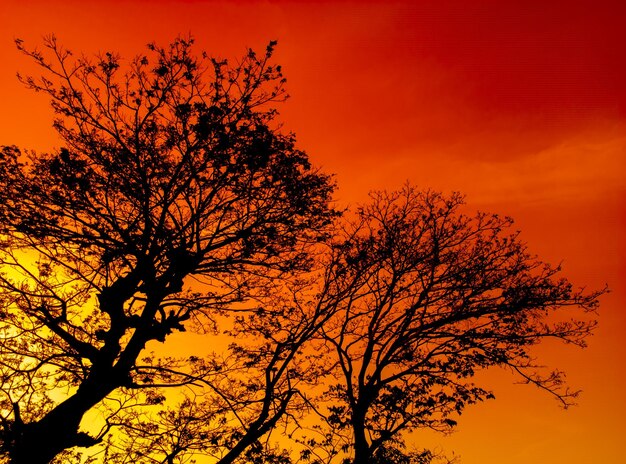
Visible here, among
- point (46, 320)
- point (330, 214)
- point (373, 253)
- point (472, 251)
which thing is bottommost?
point (46, 320)

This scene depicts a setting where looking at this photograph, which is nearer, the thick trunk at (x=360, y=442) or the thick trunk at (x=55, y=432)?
the thick trunk at (x=55, y=432)

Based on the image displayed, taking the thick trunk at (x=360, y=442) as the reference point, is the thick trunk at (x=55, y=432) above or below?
below

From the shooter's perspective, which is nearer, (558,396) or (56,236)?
(56,236)

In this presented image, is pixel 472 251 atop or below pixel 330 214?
atop

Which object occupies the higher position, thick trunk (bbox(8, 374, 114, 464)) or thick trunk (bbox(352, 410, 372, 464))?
thick trunk (bbox(352, 410, 372, 464))

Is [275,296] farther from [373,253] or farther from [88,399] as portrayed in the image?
[88,399]

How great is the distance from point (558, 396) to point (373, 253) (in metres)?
7.71

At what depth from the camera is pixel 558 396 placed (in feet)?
52.0

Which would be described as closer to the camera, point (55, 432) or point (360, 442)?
point (55, 432)

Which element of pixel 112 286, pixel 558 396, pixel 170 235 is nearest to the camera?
pixel 112 286

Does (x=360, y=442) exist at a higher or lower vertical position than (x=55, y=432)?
higher

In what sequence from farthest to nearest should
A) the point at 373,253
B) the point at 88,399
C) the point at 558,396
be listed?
the point at 373,253, the point at 558,396, the point at 88,399

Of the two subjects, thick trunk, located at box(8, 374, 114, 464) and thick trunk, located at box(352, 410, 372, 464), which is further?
thick trunk, located at box(352, 410, 372, 464)

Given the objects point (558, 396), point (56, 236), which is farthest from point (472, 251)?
point (56, 236)
